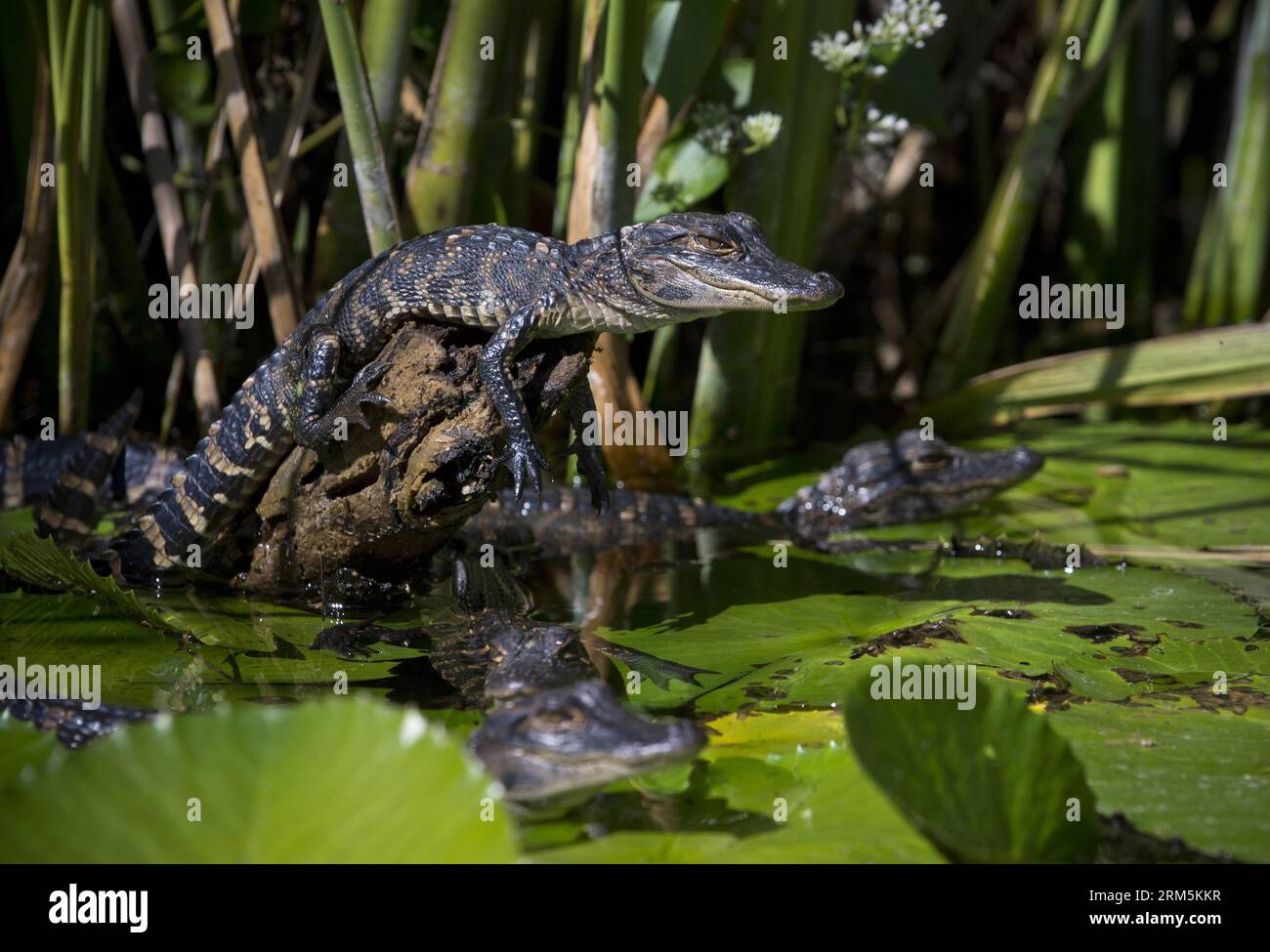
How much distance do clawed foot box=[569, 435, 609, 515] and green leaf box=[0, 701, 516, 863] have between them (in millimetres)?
2052

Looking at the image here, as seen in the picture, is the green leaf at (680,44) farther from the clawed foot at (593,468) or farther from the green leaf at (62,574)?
the green leaf at (62,574)

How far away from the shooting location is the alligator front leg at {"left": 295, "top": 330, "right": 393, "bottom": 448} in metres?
3.43

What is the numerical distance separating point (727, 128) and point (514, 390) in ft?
6.85

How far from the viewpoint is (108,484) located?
5121 millimetres

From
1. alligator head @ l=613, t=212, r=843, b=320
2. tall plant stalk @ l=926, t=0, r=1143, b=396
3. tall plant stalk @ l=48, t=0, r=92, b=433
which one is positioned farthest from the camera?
tall plant stalk @ l=926, t=0, r=1143, b=396

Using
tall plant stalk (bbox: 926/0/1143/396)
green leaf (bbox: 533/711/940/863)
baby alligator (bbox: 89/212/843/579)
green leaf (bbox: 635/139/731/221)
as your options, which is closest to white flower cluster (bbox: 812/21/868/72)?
green leaf (bbox: 635/139/731/221)

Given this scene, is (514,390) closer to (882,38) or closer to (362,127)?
(362,127)

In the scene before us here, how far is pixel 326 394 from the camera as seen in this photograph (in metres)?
3.54

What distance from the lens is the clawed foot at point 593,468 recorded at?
3.88m

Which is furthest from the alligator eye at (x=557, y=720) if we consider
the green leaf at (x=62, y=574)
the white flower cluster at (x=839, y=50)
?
the white flower cluster at (x=839, y=50)

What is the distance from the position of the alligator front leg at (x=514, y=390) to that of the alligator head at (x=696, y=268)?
0.26 meters

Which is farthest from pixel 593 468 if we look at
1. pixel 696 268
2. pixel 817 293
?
pixel 817 293

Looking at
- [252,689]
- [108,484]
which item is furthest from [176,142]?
[252,689]

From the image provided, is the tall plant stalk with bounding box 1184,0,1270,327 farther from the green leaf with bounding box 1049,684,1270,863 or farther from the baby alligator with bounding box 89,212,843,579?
the green leaf with bounding box 1049,684,1270,863
